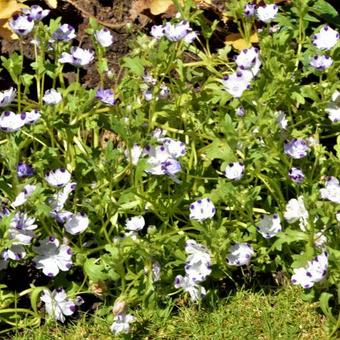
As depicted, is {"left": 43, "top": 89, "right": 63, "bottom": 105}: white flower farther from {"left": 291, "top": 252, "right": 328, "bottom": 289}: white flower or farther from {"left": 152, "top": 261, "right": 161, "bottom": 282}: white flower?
{"left": 291, "top": 252, "right": 328, "bottom": 289}: white flower

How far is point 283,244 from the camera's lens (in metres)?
3.12

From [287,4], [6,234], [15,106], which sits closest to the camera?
[6,234]

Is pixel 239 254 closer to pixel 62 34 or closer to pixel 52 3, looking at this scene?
pixel 62 34

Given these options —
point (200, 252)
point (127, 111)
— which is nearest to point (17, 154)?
point (127, 111)

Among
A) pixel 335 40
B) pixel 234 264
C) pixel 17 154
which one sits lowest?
pixel 234 264

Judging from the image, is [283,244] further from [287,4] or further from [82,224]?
[287,4]

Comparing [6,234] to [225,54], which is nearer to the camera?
[6,234]

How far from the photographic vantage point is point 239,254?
3.06 metres

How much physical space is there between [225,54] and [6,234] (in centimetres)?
110

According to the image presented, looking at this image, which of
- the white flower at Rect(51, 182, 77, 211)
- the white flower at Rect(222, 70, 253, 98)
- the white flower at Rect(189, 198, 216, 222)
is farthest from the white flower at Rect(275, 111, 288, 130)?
the white flower at Rect(51, 182, 77, 211)

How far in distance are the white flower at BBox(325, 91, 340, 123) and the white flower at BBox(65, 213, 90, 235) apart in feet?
2.94

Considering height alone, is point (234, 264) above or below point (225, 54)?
below

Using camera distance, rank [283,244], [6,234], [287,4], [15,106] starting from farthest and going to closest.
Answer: [287,4] < [15,106] < [283,244] < [6,234]

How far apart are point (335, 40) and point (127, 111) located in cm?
76
